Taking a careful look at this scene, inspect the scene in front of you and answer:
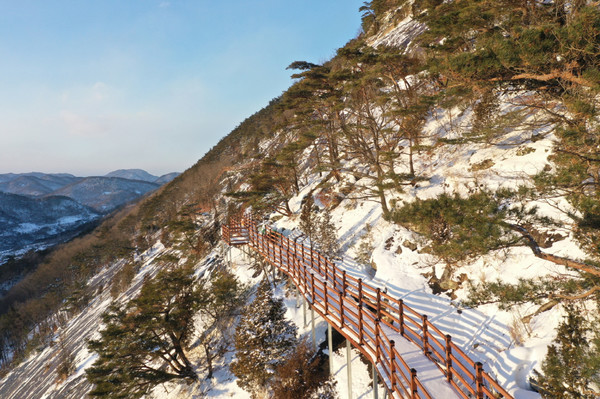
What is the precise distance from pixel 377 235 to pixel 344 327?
7148 millimetres

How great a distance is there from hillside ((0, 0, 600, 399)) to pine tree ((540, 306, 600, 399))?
3 cm

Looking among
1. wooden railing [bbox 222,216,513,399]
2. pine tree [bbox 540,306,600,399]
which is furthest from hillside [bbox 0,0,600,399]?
wooden railing [bbox 222,216,513,399]

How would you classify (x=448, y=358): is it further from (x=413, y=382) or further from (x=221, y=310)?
(x=221, y=310)

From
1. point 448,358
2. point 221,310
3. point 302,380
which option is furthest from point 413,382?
point 221,310

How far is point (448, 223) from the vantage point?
6.25 metres

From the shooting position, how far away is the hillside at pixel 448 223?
472 cm

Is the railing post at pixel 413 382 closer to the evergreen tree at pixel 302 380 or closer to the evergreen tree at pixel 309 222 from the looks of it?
the evergreen tree at pixel 302 380

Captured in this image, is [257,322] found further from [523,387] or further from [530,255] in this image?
[530,255]

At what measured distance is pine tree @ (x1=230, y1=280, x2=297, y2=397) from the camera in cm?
1048

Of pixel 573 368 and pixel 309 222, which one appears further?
pixel 309 222

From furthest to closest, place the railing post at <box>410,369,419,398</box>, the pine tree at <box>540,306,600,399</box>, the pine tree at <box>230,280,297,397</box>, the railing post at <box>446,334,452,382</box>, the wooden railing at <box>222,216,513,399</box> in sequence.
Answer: the pine tree at <box>230,280,297,397</box> → the railing post at <box>446,334,452,382</box> → the wooden railing at <box>222,216,513,399</box> → the railing post at <box>410,369,419,398</box> → the pine tree at <box>540,306,600,399</box>

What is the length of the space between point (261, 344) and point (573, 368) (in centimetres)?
943

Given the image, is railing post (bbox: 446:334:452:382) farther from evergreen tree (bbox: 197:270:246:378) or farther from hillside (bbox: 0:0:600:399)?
evergreen tree (bbox: 197:270:246:378)

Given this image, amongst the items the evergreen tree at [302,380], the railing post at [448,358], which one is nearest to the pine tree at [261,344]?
the evergreen tree at [302,380]
